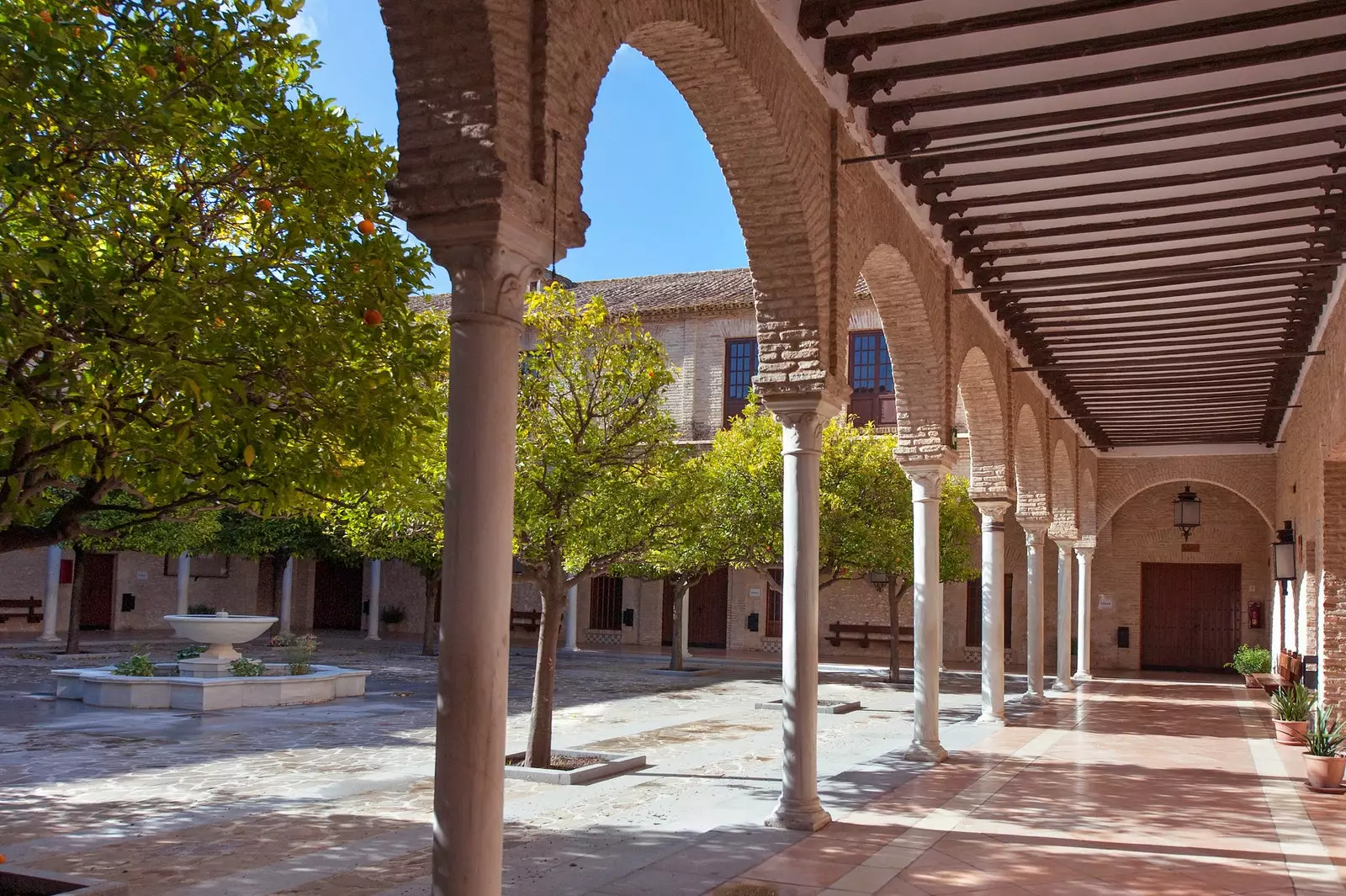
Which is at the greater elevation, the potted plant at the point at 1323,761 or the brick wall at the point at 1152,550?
the brick wall at the point at 1152,550

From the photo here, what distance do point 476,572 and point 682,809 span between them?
184 inches

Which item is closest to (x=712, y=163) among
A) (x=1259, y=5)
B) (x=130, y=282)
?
(x=1259, y=5)

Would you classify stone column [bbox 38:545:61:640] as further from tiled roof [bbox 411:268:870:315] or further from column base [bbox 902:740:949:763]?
column base [bbox 902:740:949:763]

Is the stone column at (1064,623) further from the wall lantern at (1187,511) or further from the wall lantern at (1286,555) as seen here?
the wall lantern at (1286,555)

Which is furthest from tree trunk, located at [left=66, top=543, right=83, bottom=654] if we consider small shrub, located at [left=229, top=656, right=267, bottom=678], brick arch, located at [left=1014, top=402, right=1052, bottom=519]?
brick arch, located at [left=1014, top=402, right=1052, bottom=519]

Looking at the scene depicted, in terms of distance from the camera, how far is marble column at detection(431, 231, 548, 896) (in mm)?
4180

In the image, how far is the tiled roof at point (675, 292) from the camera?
1160 inches

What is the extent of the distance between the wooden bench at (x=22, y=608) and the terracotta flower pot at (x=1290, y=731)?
27075 millimetres

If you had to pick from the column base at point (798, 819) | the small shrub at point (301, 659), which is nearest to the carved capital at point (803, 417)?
the column base at point (798, 819)

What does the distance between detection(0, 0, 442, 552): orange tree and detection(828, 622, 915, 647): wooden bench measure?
24343mm

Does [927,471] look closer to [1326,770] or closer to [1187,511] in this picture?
[1326,770]

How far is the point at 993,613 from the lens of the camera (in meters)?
13.6

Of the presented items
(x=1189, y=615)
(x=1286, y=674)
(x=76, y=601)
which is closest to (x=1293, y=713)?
(x=1286, y=674)

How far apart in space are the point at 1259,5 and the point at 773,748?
7.99 m
